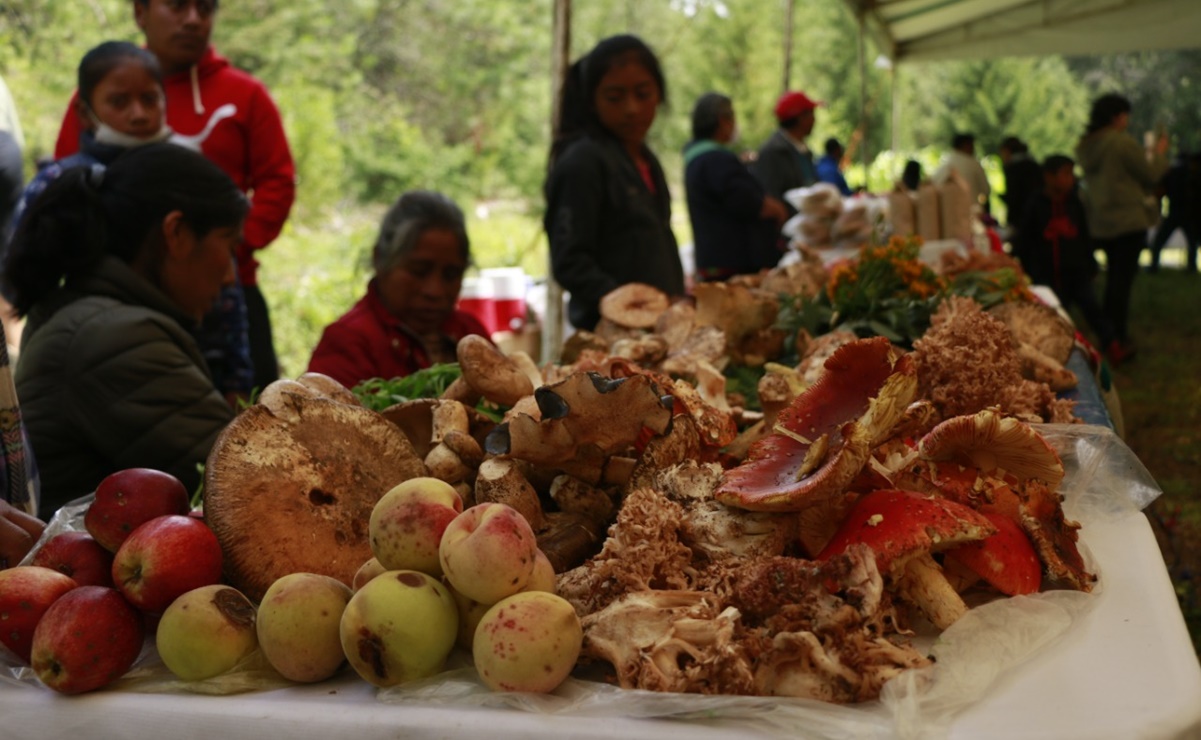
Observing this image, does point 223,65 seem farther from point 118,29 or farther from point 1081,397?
point 118,29

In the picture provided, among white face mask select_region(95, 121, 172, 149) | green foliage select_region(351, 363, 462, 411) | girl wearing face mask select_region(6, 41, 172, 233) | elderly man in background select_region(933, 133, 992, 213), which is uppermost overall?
elderly man in background select_region(933, 133, 992, 213)

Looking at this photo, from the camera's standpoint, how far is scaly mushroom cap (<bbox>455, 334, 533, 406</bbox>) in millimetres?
1921

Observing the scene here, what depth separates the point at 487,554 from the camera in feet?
3.94

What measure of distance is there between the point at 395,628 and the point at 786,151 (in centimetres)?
734

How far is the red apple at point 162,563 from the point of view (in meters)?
1.31

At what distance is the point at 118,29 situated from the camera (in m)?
11.3

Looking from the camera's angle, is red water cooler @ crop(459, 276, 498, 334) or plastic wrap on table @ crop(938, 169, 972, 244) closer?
plastic wrap on table @ crop(938, 169, 972, 244)

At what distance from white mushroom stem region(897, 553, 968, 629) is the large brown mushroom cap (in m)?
0.76

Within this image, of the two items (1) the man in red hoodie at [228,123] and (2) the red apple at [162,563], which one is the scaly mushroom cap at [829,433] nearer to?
(2) the red apple at [162,563]

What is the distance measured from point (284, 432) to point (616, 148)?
291 cm

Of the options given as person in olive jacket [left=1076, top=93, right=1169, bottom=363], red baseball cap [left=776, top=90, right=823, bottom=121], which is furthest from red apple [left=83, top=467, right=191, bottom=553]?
person in olive jacket [left=1076, top=93, right=1169, bottom=363]

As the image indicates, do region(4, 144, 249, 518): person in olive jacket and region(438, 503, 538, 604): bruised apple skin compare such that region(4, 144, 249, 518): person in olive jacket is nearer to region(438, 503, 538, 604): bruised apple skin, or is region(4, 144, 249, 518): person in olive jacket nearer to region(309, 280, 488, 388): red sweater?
region(309, 280, 488, 388): red sweater

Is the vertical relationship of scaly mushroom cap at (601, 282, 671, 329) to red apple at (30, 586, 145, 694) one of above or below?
above

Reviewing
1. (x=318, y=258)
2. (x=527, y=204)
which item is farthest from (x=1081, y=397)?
(x=527, y=204)
